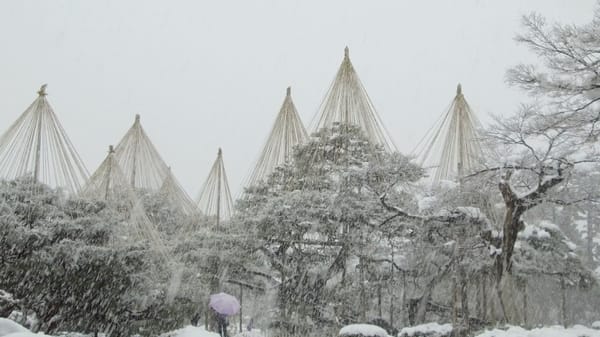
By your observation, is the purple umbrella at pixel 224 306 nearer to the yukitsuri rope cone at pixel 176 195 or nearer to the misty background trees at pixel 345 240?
the misty background trees at pixel 345 240

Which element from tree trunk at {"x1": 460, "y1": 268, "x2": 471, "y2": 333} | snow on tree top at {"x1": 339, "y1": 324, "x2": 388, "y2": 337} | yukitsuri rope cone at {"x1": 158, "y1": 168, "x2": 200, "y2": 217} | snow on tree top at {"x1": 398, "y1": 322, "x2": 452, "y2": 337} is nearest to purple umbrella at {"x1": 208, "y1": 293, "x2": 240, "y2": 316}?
snow on tree top at {"x1": 339, "y1": 324, "x2": 388, "y2": 337}

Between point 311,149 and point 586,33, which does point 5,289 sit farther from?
point 586,33

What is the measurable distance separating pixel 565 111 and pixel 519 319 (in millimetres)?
5092

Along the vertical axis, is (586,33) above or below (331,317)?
above

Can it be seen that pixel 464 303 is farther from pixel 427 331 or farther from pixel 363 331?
pixel 363 331

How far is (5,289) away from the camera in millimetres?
9758

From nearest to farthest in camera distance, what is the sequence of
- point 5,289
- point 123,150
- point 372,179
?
point 5,289 → point 372,179 → point 123,150

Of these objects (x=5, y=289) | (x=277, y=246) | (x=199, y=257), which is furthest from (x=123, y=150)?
(x=5, y=289)

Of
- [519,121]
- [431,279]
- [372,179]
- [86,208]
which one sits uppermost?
[519,121]

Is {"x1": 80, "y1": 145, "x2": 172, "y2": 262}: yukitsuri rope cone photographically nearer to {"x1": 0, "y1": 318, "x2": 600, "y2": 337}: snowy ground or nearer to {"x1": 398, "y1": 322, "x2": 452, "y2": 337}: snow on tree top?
{"x1": 0, "y1": 318, "x2": 600, "y2": 337}: snowy ground

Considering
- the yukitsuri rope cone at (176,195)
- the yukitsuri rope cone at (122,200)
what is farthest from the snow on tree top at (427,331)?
the yukitsuri rope cone at (176,195)

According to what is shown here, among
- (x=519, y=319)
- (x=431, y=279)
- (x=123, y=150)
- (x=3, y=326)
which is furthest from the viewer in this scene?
(x=123, y=150)

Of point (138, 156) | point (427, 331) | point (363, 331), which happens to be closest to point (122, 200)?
point (138, 156)

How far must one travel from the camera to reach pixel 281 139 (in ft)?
49.9
